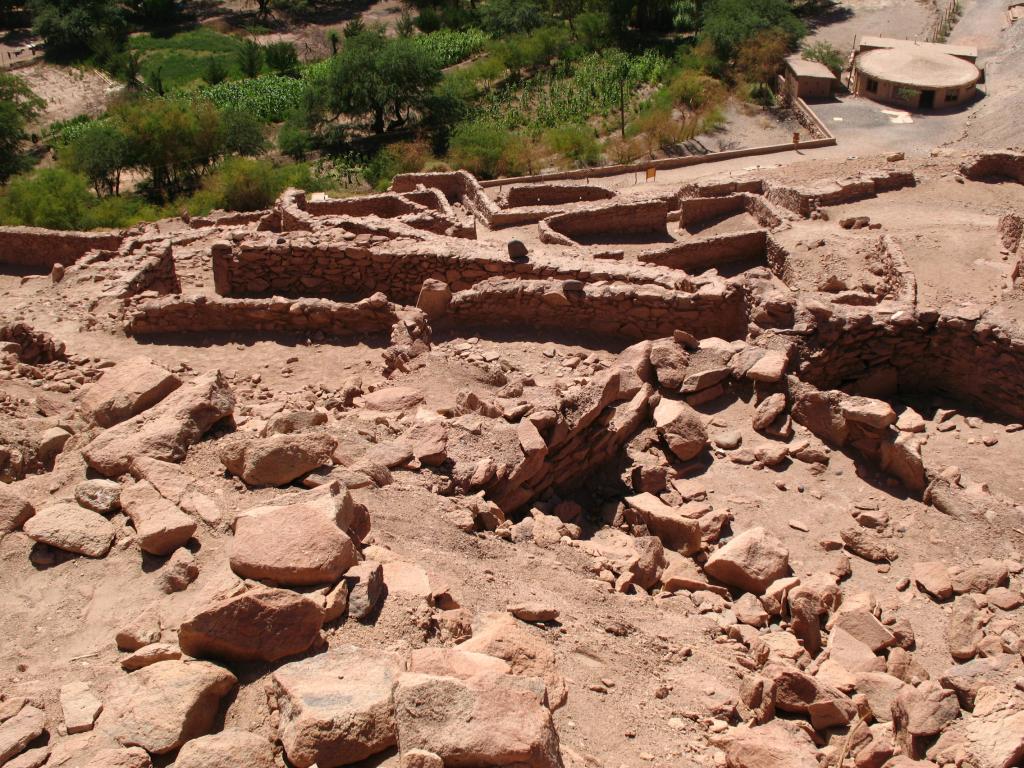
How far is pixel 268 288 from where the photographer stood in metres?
13.6

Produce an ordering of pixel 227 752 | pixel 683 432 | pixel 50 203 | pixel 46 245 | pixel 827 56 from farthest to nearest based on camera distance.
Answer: pixel 827 56, pixel 50 203, pixel 46 245, pixel 683 432, pixel 227 752

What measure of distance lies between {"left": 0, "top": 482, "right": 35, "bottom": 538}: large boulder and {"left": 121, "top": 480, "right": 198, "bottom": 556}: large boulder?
0.58 meters

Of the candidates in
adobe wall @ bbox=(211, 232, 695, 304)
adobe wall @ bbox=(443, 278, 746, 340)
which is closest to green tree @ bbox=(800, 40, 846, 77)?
adobe wall @ bbox=(211, 232, 695, 304)

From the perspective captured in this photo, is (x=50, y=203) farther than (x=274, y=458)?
Yes

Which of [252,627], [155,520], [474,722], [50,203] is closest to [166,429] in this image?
[155,520]

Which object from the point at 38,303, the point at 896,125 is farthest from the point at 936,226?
the point at 896,125

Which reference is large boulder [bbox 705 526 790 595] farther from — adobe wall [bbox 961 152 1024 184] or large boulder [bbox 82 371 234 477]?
adobe wall [bbox 961 152 1024 184]

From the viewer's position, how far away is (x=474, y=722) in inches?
159

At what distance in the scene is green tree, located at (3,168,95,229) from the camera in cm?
2538

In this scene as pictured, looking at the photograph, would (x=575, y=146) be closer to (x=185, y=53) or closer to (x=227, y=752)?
(x=227, y=752)

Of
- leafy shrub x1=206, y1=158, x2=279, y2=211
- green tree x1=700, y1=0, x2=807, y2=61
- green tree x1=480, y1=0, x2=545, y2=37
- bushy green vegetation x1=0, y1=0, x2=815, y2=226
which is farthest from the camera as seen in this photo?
green tree x1=480, y1=0, x2=545, y2=37

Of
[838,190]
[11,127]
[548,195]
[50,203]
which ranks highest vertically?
[838,190]

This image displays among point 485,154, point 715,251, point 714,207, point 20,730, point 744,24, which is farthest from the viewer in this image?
point 744,24

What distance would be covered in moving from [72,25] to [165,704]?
205 ft
